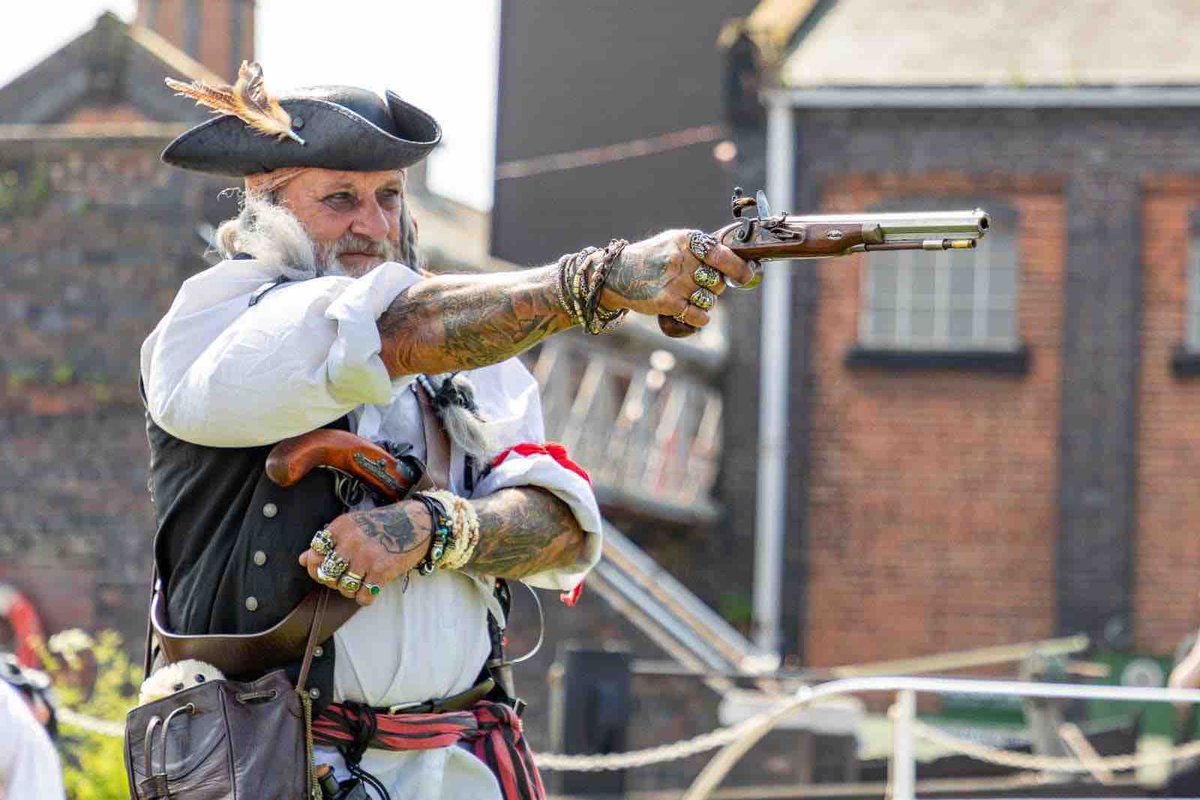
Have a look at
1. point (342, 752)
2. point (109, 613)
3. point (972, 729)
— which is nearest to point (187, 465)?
point (342, 752)

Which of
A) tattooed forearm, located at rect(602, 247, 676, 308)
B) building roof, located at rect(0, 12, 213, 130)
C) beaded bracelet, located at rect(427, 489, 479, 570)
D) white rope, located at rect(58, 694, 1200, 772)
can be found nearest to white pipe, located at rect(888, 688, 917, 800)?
white rope, located at rect(58, 694, 1200, 772)

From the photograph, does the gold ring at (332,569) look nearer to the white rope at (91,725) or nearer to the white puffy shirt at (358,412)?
the white puffy shirt at (358,412)

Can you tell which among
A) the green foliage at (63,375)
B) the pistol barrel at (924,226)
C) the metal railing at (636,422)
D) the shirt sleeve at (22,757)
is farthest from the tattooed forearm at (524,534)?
the metal railing at (636,422)

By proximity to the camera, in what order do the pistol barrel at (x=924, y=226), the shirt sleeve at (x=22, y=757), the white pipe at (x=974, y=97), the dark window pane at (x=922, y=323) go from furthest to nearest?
the dark window pane at (x=922, y=323) < the white pipe at (x=974, y=97) < the shirt sleeve at (x=22, y=757) < the pistol barrel at (x=924, y=226)

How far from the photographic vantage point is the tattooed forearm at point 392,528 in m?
3.18

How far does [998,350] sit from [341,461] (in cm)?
1393

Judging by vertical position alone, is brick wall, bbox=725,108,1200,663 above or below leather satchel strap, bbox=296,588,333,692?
above

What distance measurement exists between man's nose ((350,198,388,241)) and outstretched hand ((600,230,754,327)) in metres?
0.73

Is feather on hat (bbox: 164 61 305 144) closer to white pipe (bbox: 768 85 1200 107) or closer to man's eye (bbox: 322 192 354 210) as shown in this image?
man's eye (bbox: 322 192 354 210)

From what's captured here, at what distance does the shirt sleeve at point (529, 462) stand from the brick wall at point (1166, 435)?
1348 cm

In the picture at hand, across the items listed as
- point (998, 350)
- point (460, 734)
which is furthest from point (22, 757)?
point (998, 350)

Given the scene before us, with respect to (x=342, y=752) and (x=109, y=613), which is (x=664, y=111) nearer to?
(x=109, y=613)

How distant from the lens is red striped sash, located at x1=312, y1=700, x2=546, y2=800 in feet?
10.8

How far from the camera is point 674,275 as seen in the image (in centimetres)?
282
